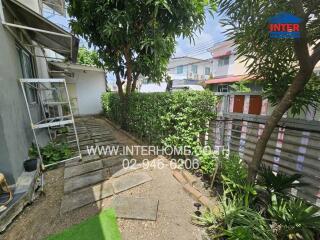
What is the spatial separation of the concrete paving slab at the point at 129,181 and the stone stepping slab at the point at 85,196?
0.13m

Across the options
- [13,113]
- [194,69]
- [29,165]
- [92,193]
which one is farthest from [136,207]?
[194,69]

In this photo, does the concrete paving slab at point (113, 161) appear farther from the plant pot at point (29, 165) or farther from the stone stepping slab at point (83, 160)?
the plant pot at point (29, 165)

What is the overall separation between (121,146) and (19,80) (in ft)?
9.90

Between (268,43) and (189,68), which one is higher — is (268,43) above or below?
below

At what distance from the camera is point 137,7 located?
15.4 feet

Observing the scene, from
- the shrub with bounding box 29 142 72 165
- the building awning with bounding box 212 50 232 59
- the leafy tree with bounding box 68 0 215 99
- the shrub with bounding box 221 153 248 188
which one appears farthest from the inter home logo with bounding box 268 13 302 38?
the building awning with bounding box 212 50 232 59

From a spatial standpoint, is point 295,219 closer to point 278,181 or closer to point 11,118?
point 278,181

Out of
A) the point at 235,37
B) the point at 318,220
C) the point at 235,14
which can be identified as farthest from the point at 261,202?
the point at 235,14

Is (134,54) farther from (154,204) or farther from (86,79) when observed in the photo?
(86,79)

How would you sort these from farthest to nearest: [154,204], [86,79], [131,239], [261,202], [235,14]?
1. [86,79]
2. [154,204]
3. [261,202]
4. [131,239]
5. [235,14]

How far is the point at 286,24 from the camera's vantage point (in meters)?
1.81

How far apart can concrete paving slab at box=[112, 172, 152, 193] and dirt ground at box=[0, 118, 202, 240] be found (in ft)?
0.42

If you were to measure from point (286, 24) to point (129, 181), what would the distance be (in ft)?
11.4

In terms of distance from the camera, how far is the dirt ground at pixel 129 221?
7.44ft
